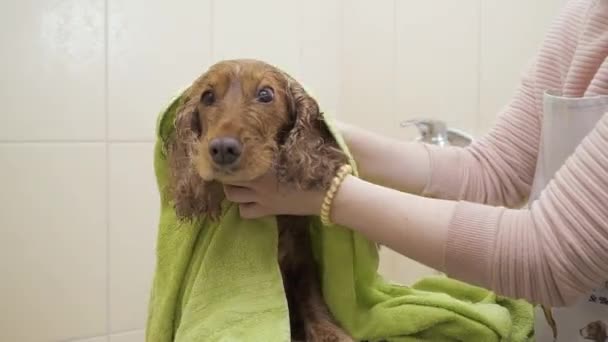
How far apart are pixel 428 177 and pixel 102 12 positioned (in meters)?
0.73

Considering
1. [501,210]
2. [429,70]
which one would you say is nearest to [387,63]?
[429,70]

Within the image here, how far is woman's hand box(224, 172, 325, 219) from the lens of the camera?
0.73 metres

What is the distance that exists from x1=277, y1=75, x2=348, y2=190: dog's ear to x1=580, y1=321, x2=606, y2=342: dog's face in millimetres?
368

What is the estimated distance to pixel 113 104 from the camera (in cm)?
125

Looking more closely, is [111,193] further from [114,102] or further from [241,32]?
[241,32]

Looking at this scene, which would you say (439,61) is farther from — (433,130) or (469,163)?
(469,163)

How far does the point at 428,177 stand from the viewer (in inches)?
38.5

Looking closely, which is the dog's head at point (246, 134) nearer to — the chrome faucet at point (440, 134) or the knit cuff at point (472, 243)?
the knit cuff at point (472, 243)

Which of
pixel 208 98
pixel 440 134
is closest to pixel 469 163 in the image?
pixel 440 134

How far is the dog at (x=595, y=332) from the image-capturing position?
75 centimetres

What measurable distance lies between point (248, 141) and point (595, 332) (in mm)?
489

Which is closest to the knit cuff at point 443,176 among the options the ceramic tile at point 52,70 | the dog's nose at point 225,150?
the dog's nose at point 225,150

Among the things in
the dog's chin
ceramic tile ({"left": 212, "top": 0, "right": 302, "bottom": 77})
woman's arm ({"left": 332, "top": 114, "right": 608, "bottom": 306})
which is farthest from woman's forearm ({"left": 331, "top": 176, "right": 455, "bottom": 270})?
ceramic tile ({"left": 212, "top": 0, "right": 302, "bottom": 77})

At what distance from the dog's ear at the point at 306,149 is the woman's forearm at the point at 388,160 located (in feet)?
0.49
